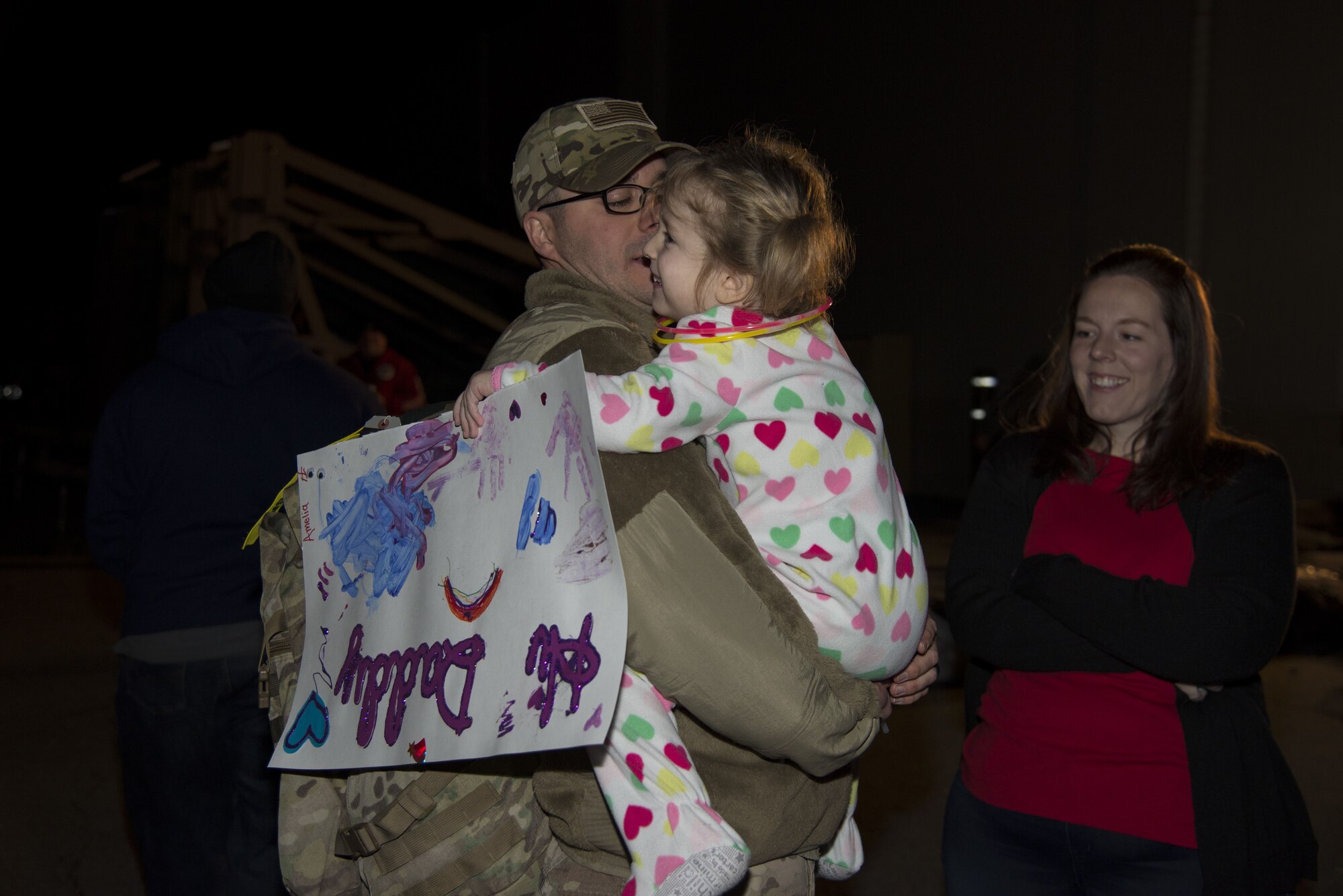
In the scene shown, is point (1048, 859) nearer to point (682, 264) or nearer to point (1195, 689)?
point (1195, 689)

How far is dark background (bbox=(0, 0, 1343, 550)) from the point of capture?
39.6 feet

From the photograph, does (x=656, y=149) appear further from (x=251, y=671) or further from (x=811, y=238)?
(x=251, y=671)

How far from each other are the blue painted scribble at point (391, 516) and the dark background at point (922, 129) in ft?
35.0

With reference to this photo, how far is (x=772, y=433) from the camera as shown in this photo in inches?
60.2

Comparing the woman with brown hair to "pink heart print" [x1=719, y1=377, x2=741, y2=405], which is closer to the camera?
"pink heart print" [x1=719, y1=377, x2=741, y2=405]

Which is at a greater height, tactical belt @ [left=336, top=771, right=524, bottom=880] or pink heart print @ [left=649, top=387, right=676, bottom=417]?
pink heart print @ [left=649, top=387, right=676, bottom=417]

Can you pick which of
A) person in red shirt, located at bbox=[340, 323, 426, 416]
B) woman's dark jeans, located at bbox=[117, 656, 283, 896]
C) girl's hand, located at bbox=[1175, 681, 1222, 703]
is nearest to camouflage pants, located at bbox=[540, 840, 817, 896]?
girl's hand, located at bbox=[1175, 681, 1222, 703]

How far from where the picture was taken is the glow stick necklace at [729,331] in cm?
152

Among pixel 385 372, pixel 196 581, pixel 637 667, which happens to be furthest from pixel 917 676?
pixel 385 372

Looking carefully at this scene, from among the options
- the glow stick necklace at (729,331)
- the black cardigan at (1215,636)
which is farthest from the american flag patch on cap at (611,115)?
the black cardigan at (1215,636)

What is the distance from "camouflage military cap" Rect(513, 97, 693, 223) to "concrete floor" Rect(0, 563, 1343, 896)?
309 cm

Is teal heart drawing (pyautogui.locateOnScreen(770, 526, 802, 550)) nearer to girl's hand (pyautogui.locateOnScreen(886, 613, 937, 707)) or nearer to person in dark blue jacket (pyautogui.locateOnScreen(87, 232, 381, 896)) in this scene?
girl's hand (pyautogui.locateOnScreen(886, 613, 937, 707))

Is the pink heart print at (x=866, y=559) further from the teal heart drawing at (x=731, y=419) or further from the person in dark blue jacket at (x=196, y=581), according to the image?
the person in dark blue jacket at (x=196, y=581)

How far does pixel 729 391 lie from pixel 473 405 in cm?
35
